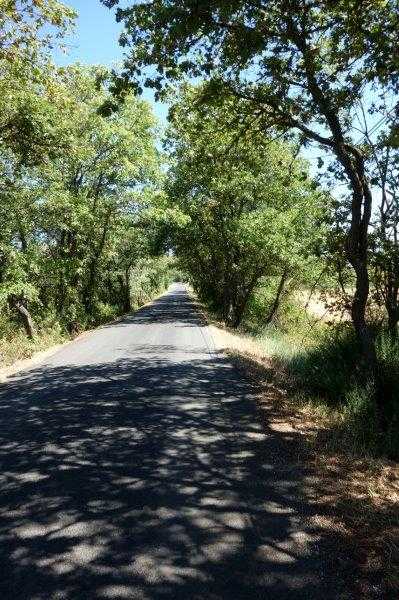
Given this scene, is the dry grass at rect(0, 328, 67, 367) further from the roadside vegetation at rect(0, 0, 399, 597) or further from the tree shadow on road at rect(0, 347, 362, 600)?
the tree shadow on road at rect(0, 347, 362, 600)

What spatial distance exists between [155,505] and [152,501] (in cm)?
10

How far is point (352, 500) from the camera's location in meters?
5.14

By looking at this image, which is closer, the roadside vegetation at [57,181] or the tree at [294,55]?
the tree at [294,55]

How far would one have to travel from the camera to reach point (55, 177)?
22.5 meters

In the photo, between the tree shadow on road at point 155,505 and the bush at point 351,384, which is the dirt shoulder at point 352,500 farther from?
the bush at point 351,384

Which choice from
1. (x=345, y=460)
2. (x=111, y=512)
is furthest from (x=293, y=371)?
(x=111, y=512)

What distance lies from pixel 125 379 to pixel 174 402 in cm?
262

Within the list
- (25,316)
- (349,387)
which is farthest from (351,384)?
(25,316)

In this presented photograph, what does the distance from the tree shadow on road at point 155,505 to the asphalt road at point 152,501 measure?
1 cm

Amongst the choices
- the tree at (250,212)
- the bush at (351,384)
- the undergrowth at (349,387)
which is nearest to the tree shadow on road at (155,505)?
the undergrowth at (349,387)

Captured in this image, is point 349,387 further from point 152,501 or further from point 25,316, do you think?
point 25,316

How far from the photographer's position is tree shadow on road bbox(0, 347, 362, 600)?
12.5ft

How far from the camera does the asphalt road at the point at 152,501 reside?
3.80m

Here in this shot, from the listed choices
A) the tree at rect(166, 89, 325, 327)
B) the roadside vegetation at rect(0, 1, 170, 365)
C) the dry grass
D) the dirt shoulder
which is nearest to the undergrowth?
the dirt shoulder
